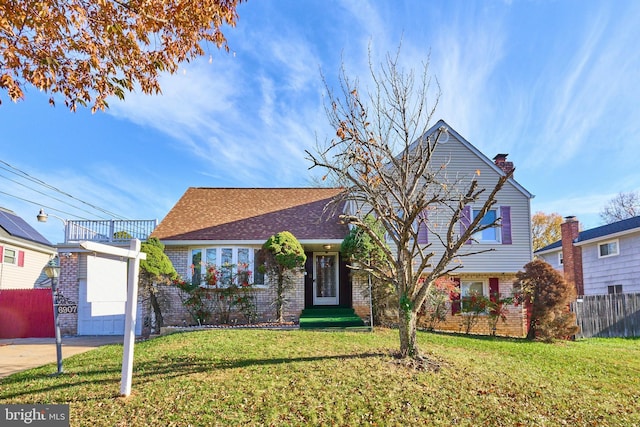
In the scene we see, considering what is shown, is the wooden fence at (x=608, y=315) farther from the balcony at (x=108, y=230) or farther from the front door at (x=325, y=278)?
the balcony at (x=108, y=230)

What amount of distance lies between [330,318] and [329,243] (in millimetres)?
2863

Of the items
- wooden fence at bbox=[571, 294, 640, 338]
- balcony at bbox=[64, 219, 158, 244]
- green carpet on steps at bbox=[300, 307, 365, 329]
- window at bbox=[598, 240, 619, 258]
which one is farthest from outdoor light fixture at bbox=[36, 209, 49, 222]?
window at bbox=[598, 240, 619, 258]

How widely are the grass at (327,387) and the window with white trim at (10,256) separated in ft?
48.7

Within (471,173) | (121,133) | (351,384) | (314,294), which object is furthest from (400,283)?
(121,133)

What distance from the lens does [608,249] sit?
19.4 m

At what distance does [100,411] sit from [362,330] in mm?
7271

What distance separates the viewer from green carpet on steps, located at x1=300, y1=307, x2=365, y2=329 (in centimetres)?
1161

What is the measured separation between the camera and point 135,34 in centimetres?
584

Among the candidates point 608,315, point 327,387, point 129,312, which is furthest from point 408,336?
point 608,315

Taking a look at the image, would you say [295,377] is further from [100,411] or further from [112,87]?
[112,87]

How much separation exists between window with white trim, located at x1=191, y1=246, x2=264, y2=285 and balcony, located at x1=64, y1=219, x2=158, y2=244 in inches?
108

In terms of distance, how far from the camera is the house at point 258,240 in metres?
14.3

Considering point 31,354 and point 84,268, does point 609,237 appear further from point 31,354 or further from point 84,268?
point 84,268

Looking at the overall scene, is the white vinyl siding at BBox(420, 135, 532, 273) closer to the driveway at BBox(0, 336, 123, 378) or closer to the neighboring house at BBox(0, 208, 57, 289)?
the driveway at BBox(0, 336, 123, 378)
